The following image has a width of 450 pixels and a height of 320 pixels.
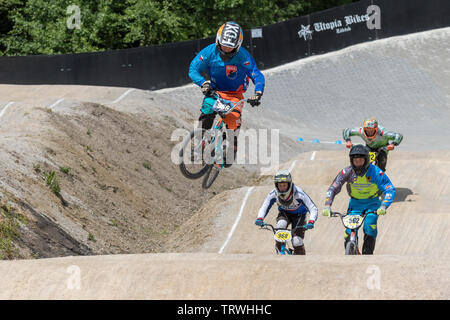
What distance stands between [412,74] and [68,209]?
74.4 ft

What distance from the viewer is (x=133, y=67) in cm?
3203

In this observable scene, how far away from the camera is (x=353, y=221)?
449 inches

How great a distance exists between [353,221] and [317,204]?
6.26m

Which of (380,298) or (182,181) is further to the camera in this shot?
(182,181)

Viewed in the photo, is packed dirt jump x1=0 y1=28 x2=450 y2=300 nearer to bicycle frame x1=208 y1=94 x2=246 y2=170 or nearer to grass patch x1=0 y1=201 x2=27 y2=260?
grass patch x1=0 y1=201 x2=27 y2=260

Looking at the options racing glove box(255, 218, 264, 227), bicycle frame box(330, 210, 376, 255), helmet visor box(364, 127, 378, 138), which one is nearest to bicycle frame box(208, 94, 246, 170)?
racing glove box(255, 218, 264, 227)

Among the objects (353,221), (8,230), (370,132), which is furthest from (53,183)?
(353,221)

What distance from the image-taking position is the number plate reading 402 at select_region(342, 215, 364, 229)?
11367mm

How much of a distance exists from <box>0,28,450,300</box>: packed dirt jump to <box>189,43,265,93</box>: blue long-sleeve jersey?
4.11m

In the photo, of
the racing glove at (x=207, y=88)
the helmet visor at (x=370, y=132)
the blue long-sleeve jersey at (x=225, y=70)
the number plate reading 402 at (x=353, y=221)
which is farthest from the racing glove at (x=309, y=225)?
the helmet visor at (x=370, y=132)

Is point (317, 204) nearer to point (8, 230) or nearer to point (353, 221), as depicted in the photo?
point (353, 221)

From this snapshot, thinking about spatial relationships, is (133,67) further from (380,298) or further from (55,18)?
(380,298)

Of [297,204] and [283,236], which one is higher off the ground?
[297,204]

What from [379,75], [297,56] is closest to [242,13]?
[297,56]
